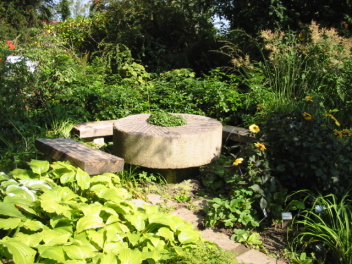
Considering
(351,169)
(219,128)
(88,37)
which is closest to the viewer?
(351,169)

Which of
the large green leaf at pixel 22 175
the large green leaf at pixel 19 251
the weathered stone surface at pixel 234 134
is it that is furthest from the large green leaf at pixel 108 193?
the weathered stone surface at pixel 234 134

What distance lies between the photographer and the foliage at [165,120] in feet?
14.8

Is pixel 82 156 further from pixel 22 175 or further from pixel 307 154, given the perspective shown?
pixel 307 154

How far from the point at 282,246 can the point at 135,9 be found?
27.1 ft

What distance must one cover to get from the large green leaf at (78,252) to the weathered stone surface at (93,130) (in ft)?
10.3

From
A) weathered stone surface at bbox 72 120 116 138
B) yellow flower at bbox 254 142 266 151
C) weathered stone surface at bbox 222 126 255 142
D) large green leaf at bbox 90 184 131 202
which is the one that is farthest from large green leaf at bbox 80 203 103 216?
weathered stone surface at bbox 72 120 116 138

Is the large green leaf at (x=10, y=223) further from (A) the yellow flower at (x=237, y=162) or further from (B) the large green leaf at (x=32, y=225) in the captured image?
(A) the yellow flower at (x=237, y=162)

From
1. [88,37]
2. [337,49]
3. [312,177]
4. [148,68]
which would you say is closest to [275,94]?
[337,49]

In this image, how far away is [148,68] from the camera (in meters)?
10.1

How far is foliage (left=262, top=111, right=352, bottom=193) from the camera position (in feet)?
11.2

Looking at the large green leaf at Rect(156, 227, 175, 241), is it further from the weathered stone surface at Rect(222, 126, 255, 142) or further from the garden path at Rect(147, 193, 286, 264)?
the weathered stone surface at Rect(222, 126, 255, 142)

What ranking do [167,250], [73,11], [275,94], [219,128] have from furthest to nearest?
1. [73,11]
2. [275,94]
3. [219,128]
4. [167,250]

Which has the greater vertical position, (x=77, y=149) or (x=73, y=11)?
(x=73, y=11)

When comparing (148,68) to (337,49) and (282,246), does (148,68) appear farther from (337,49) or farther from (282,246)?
(282,246)
